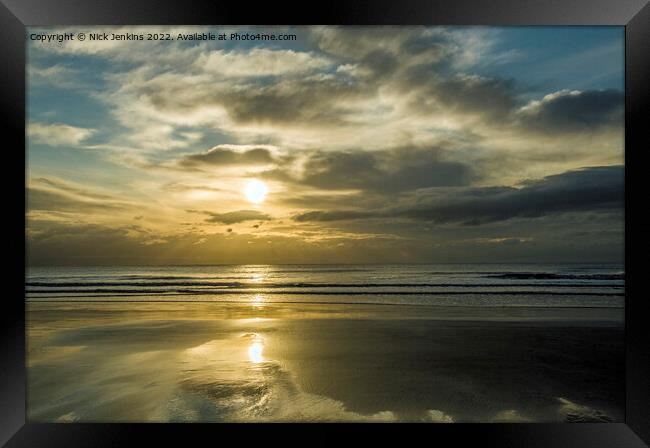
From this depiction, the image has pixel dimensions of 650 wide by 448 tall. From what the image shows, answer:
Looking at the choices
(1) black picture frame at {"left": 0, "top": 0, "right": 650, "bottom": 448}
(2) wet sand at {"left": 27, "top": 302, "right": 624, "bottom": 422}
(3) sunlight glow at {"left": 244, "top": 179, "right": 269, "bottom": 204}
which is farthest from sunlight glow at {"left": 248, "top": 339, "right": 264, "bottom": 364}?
(3) sunlight glow at {"left": 244, "top": 179, "right": 269, "bottom": 204}

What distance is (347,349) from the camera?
4.76m

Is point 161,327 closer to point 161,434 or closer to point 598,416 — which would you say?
point 161,434

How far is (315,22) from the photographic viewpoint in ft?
8.15

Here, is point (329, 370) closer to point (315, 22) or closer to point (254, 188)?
point (315, 22)

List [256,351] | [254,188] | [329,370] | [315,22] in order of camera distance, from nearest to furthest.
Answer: [315,22] → [329,370] → [256,351] → [254,188]

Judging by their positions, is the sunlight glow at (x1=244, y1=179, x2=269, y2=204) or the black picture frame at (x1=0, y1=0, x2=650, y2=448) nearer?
the black picture frame at (x1=0, y1=0, x2=650, y2=448)

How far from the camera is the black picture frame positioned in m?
2.42

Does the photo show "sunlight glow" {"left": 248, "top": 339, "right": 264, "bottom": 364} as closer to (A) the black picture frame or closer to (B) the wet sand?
(B) the wet sand

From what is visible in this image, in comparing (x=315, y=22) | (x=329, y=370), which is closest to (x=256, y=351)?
(x=329, y=370)

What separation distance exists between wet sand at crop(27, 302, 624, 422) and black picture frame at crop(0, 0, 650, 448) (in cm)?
51

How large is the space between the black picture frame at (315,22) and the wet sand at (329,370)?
51cm

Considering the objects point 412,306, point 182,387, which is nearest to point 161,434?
point 182,387

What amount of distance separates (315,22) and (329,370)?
3123mm

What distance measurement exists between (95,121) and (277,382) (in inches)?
246
